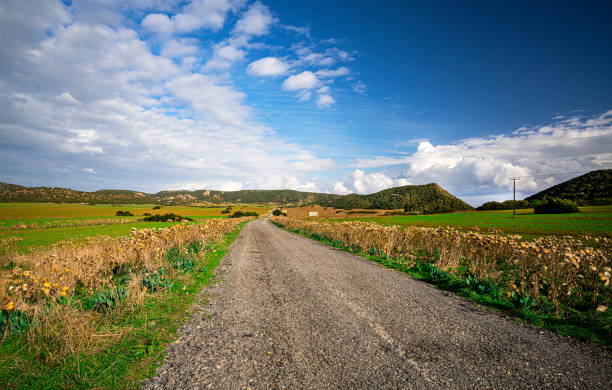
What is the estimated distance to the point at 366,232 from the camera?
17.6 metres

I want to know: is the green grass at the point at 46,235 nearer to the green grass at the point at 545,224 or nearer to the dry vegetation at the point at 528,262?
the dry vegetation at the point at 528,262

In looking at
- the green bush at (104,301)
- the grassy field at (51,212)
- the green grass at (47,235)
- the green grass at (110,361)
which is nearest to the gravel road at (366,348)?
the green grass at (110,361)

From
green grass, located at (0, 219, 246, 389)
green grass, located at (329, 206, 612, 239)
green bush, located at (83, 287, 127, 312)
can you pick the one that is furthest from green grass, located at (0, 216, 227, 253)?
green grass, located at (329, 206, 612, 239)

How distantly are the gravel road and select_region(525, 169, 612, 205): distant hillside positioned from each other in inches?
4024

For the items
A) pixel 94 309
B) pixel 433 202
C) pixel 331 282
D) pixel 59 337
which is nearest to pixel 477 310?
pixel 331 282

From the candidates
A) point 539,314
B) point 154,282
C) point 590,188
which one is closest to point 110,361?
point 154,282

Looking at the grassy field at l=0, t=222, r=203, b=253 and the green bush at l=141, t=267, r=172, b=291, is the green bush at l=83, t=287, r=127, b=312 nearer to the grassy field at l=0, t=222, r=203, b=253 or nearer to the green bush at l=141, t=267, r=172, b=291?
the green bush at l=141, t=267, r=172, b=291

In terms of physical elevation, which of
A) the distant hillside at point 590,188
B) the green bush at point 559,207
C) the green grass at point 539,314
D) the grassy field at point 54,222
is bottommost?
the grassy field at point 54,222

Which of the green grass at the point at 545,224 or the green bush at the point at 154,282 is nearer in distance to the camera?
the green bush at the point at 154,282

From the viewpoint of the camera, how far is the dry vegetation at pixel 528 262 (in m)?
6.79

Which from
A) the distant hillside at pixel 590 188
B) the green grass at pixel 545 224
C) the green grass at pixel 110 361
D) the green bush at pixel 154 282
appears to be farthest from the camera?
the distant hillside at pixel 590 188

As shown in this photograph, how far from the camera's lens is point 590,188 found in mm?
88375

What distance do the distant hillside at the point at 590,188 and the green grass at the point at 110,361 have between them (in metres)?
108

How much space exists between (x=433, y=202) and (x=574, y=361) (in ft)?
462
